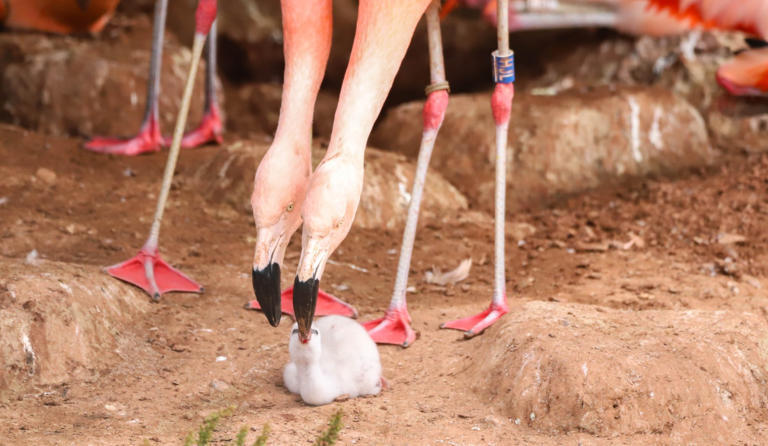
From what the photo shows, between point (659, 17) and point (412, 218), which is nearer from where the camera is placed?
point (412, 218)

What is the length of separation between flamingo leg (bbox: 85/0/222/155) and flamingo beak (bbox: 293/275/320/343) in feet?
9.97

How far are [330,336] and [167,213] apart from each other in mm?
2075

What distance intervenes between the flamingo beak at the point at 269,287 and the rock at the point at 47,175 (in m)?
2.70

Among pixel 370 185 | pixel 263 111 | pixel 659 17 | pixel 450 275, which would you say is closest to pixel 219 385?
pixel 450 275

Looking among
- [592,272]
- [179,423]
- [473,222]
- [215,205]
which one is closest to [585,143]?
[473,222]

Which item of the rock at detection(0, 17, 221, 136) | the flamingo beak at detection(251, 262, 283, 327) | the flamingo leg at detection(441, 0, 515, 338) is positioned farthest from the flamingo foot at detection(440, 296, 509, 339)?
the rock at detection(0, 17, 221, 136)

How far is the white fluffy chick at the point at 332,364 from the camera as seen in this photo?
3.04 m

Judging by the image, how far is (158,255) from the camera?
4.11 meters

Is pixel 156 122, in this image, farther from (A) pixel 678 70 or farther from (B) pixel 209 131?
(A) pixel 678 70

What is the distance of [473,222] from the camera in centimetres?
538

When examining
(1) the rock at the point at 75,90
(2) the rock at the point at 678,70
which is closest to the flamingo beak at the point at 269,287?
(1) the rock at the point at 75,90

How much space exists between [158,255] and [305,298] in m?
1.57

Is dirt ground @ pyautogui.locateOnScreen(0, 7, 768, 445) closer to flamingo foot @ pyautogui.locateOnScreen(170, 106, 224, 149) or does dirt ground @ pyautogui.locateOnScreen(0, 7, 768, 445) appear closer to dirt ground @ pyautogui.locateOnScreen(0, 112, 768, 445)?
dirt ground @ pyautogui.locateOnScreen(0, 112, 768, 445)

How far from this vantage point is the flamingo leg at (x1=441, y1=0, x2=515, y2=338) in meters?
3.73
